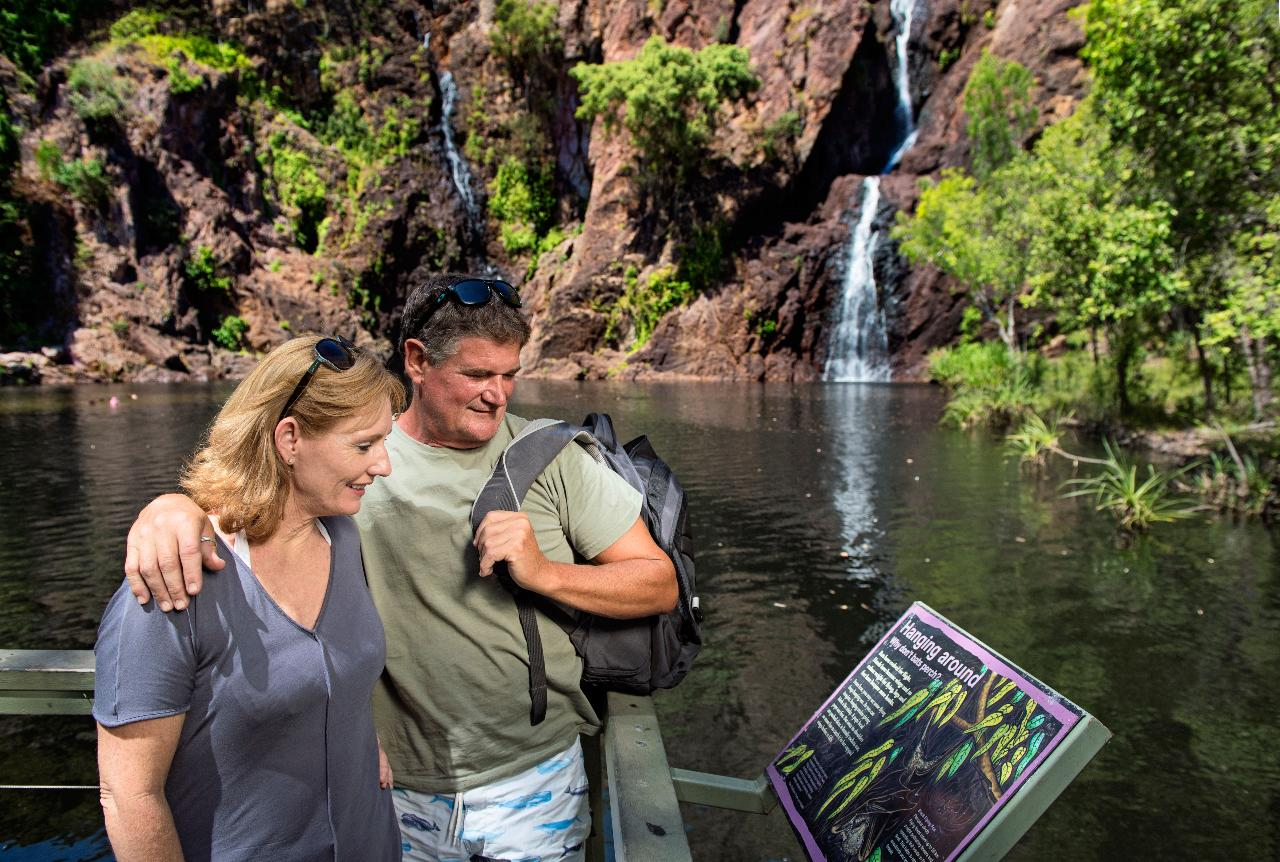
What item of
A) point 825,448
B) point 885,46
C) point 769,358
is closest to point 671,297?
point 769,358

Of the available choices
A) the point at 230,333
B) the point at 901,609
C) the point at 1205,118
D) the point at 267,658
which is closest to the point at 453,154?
the point at 230,333

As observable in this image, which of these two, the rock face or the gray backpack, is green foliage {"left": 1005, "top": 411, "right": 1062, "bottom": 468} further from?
the rock face

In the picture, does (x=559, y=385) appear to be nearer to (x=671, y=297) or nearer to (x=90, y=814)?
(x=671, y=297)

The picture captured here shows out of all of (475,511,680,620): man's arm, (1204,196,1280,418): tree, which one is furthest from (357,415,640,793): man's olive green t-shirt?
(1204,196,1280,418): tree

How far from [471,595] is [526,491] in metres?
0.32

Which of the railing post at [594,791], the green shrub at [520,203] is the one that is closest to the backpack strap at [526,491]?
the railing post at [594,791]

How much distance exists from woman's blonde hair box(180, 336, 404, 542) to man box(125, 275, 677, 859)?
0.40 metres

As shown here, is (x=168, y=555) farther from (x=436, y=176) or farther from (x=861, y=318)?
(x=436, y=176)

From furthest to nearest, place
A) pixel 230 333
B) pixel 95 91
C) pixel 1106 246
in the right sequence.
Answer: pixel 230 333 → pixel 95 91 → pixel 1106 246

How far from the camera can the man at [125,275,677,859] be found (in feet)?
6.98

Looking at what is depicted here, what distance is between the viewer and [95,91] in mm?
38625

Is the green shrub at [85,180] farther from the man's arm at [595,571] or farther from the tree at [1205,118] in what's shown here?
the man's arm at [595,571]

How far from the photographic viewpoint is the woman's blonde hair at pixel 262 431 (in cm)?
161

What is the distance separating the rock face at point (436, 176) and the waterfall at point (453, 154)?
0.52ft
